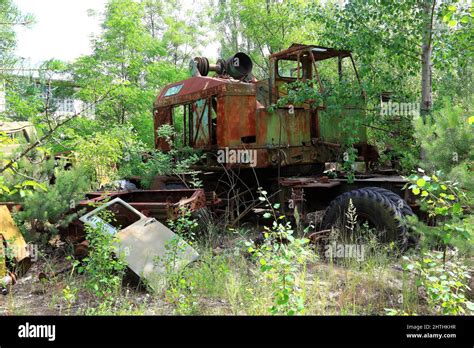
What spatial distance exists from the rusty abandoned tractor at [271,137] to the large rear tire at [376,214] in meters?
0.70

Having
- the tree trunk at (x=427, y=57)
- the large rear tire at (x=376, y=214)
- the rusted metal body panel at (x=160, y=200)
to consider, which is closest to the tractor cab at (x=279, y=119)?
the tree trunk at (x=427, y=57)

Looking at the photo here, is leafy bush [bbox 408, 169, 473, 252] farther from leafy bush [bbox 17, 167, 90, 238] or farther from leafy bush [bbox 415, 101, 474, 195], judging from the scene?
leafy bush [bbox 17, 167, 90, 238]

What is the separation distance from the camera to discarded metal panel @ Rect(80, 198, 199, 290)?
4746 mm

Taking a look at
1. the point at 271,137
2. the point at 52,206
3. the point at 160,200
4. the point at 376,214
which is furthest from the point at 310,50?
the point at 52,206

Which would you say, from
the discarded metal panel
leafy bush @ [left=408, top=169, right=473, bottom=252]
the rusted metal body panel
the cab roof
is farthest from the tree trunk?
the discarded metal panel

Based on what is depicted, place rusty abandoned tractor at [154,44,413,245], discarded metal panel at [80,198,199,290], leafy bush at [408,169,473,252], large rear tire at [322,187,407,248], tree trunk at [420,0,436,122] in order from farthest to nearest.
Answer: rusty abandoned tractor at [154,44,413,245] → tree trunk at [420,0,436,122] → large rear tire at [322,187,407,248] → discarded metal panel at [80,198,199,290] → leafy bush at [408,169,473,252]

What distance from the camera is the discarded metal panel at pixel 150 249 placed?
4.75 meters

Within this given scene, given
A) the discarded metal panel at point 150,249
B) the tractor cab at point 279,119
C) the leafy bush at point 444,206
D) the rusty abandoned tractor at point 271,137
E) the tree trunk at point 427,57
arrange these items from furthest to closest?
the tractor cab at point 279,119, the rusty abandoned tractor at point 271,137, the tree trunk at point 427,57, the discarded metal panel at point 150,249, the leafy bush at point 444,206

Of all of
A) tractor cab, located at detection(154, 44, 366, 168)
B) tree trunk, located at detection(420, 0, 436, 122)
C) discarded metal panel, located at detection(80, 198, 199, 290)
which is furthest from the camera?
tractor cab, located at detection(154, 44, 366, 168)

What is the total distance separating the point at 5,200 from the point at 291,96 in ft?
15.9

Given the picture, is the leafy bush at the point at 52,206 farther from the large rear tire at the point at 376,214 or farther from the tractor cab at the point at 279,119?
the large rear tire at the point at 376,214

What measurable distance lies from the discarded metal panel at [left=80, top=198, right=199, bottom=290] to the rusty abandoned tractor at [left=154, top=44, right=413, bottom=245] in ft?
7.13

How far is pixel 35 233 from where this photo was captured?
634 cm
